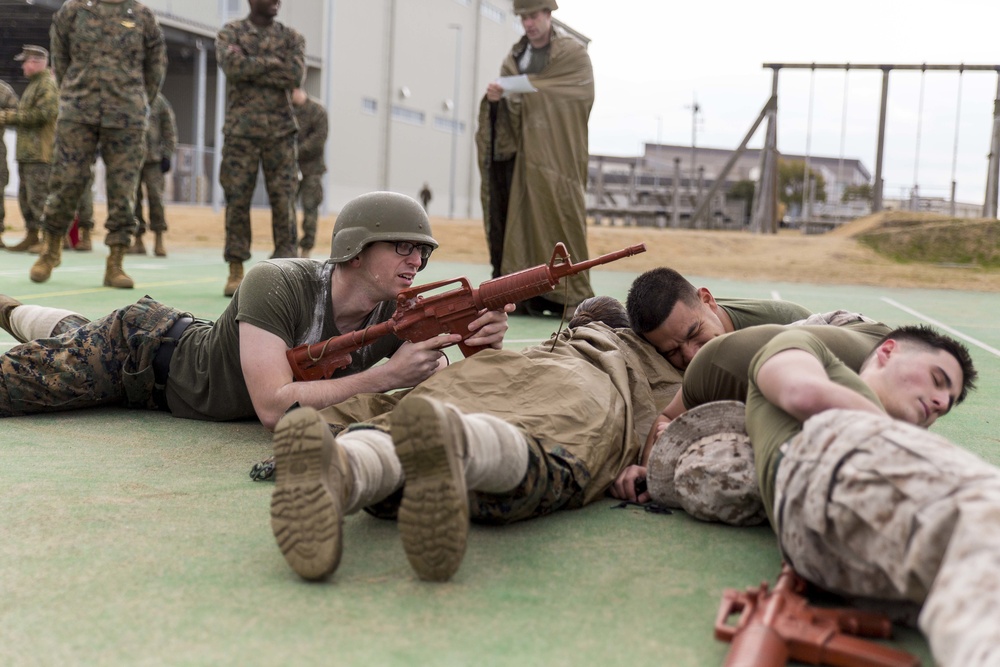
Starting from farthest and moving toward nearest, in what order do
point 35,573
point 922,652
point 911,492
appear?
point 35,573
point 922,652
point 911,492

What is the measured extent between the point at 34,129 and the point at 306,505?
12.3 metres

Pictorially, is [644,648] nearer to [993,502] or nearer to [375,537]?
[993,502]

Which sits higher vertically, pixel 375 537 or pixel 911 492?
pixel 911 492

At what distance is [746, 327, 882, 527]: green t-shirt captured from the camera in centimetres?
242

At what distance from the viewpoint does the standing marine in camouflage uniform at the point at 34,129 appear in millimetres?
12531

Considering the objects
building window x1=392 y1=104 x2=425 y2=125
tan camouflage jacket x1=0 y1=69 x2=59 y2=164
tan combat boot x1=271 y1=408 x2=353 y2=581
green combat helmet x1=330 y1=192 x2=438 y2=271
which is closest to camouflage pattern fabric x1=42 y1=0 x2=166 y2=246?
tan camouflage jacket x1=0 y1=69 x2=59 y2=164

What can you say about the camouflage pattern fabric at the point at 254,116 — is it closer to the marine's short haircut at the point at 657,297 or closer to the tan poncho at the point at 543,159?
the tan poncho at the point at 543,159

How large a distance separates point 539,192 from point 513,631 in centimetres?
614

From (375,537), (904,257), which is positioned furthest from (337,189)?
(375,537)

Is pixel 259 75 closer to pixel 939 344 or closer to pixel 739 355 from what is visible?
pixel 739 355

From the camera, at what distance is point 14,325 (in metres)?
4.56

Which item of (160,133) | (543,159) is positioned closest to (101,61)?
(543,159)

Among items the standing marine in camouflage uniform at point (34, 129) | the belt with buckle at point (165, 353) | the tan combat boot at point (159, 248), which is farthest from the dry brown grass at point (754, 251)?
the belt with buckle at point (165, 353)

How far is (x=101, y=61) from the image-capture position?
27.4ft
